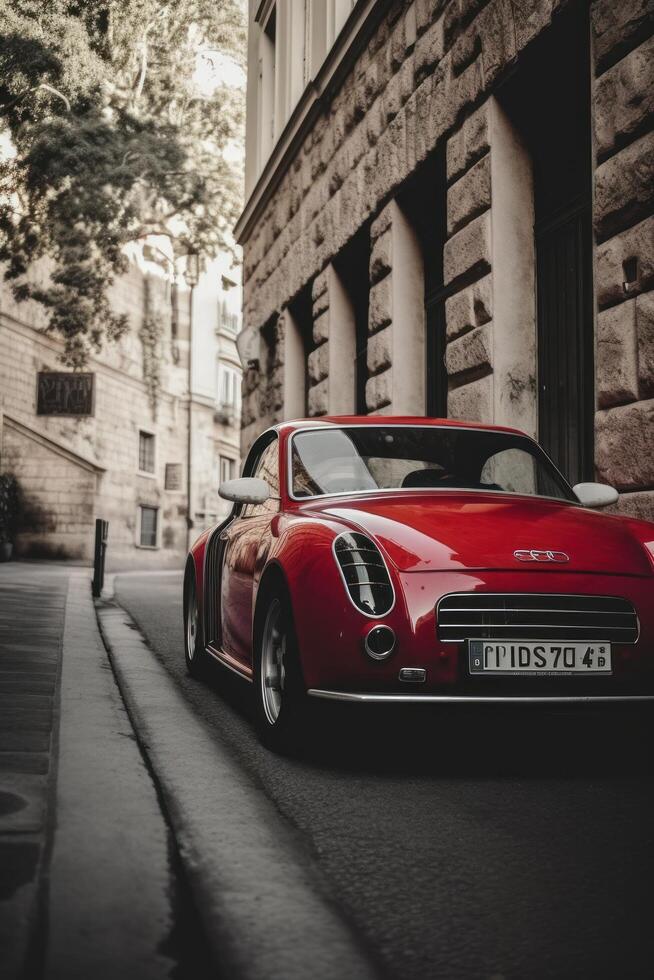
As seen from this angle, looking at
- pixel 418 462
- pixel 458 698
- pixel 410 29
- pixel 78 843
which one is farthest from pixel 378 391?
pixel 78 843

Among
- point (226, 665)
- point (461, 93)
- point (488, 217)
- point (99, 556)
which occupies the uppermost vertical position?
point (461, 93)

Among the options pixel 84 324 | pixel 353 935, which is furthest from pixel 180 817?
pixel 84 324

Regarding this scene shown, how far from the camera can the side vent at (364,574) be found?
13.1 ft

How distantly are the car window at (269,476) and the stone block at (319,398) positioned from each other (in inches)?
256

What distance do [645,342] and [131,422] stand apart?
32961 millimetres

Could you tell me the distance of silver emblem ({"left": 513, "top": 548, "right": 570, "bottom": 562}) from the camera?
13.4 feet

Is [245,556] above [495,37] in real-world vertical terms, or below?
below

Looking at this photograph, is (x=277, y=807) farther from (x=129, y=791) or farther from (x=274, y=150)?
(x=274, y=150)

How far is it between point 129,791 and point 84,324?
91.7 feet

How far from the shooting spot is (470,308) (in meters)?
8.43

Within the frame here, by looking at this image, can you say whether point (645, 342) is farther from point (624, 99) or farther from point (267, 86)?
point (267, 86)

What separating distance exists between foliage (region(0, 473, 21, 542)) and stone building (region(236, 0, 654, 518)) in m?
16.3

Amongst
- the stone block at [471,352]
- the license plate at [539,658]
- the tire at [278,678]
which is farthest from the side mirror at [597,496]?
the stone block at [471,352]

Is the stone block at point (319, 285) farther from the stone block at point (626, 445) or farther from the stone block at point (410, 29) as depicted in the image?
the stone block at point (626, 445)
